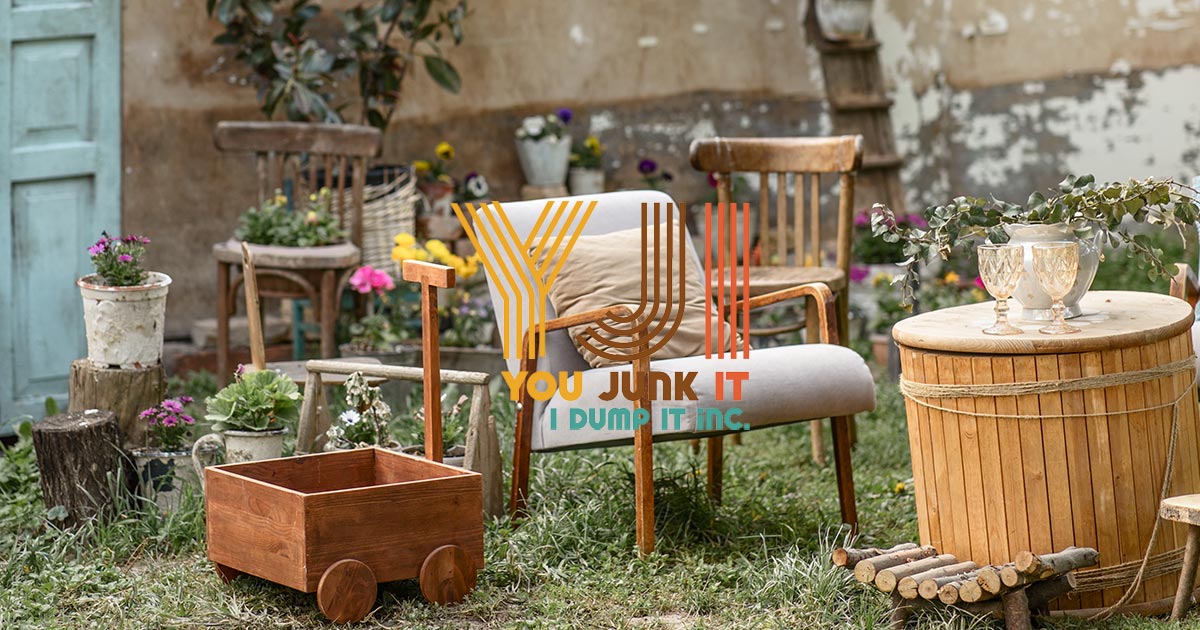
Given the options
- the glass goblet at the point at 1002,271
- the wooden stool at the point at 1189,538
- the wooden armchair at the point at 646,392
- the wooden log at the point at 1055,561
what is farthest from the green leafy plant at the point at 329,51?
the wooden stool at the point at 1189,538

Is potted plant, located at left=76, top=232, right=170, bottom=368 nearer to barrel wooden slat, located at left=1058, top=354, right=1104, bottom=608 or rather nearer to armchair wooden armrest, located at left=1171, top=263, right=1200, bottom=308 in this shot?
barrel wooden slat, located at left=1058, top=354, right=1104, bottom=608

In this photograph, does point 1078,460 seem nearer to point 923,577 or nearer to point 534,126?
point 923,577

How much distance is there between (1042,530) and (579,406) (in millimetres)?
1185

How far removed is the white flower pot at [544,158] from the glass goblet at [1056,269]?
3.99 metres

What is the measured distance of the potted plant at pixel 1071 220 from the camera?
10.3 ft

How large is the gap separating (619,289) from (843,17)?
398 cm

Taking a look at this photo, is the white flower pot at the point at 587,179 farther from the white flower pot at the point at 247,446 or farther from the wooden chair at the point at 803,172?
the white flower pot at the point at 247,446

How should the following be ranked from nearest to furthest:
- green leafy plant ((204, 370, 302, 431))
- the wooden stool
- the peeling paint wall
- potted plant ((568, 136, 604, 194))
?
the wooden stool → green leafy plant ((204, 370, 302, 431)) → the peeling paint wall → potted plant ((568, 136, 604, 194))

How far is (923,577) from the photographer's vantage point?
9.74ft

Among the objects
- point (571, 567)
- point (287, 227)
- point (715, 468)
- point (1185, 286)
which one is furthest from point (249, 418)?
point (1185, 286)

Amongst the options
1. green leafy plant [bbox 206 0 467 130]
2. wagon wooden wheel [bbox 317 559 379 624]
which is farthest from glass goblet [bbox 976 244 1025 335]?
green leafy plant [bbox 206 0 467 130]

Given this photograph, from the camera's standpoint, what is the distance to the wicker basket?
5.80m

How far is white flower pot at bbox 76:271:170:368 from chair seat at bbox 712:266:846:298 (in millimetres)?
1814

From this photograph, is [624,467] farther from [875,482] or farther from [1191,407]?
[1191,407]
